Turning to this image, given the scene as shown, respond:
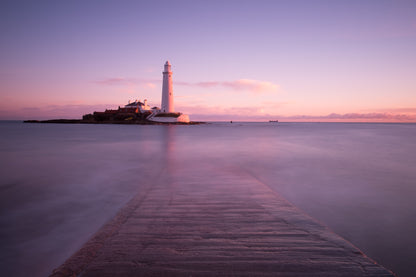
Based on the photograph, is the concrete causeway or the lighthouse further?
the lighthouse

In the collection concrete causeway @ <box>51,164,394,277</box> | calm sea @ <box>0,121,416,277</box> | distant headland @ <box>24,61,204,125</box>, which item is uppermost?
distant headland @ <box>24,61,204,125</box>

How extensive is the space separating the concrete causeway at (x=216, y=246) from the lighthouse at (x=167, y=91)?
228 feet

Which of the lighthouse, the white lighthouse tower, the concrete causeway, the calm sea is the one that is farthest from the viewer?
the white lighthouse tower

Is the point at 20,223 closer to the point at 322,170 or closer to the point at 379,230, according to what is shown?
the point at 379,230

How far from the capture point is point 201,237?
12.4 feet

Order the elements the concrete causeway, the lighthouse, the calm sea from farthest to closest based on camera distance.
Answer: the lighthouse → the calm sea → the concrete causeway

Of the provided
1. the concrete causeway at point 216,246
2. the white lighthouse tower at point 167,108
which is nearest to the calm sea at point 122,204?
the concrete causeway at point 216,246

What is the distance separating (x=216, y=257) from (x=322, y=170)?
12190 millimetres

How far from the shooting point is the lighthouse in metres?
70.8

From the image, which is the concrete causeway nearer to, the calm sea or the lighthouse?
the calm sea

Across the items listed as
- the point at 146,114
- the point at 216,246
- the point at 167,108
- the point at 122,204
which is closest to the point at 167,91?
the point at 167,108

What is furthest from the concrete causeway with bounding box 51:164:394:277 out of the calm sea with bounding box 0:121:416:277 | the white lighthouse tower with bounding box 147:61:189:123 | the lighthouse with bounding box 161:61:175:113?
the white lighthouse tower with bounding box 147:61:189:123

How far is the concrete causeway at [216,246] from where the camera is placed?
298cm

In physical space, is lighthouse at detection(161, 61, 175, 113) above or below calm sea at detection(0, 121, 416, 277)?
above
